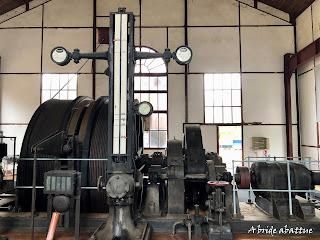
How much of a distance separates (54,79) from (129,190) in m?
9.90

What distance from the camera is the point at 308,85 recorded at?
36.8 ft

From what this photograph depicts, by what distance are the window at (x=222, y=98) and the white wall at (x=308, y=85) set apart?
229cm

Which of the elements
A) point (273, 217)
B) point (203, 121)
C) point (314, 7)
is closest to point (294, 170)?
point (273, 217)

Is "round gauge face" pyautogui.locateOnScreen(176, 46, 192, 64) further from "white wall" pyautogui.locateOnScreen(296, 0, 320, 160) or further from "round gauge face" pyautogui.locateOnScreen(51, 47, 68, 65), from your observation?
"white wall" pyautogui.locateOnScreen(296, 0, 320, 160)

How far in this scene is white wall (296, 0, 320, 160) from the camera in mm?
10594

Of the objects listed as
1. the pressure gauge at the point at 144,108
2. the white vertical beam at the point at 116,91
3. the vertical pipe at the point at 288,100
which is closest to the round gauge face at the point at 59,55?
the white vertical beam at the point at 116,91

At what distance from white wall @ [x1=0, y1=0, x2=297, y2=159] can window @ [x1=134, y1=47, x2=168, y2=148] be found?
294 mm

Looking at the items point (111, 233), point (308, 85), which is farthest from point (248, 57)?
point (111, 233)

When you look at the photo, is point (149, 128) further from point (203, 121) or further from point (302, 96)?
point (302, 96)

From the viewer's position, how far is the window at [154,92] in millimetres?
11969

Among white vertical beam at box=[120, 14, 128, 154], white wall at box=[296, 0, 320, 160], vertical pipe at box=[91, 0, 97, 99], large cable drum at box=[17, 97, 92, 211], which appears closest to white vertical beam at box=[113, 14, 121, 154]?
white vertical beam at box=[120, 14, 128, 154]

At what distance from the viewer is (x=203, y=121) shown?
1191 cm

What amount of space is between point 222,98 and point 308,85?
9.96 feet

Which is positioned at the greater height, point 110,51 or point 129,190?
point 110,51
